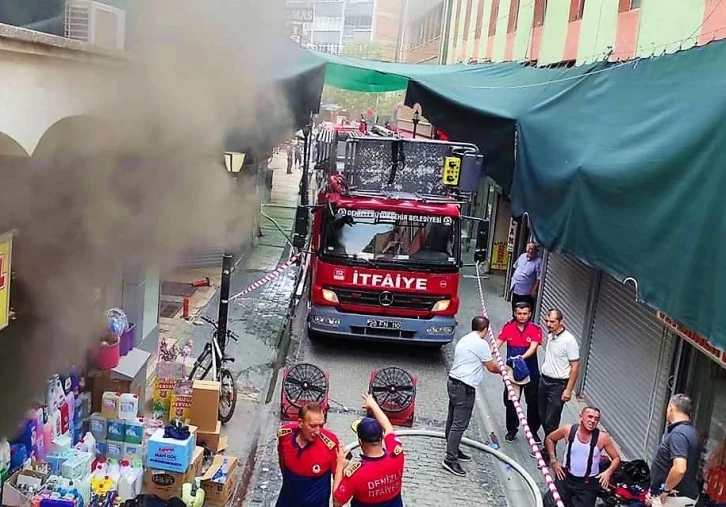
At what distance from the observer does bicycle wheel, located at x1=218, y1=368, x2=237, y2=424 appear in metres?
7.17

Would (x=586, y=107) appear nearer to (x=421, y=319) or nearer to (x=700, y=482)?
(x=421, y=319)

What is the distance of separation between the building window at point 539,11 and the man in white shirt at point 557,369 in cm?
921

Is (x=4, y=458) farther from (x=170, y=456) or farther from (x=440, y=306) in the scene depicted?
(x=440, y=306)

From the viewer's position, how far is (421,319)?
9672mm

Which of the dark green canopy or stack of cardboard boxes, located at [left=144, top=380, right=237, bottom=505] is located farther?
stack of cardboard boxes, located at [left=144, top=380, right=237, bottom=505]

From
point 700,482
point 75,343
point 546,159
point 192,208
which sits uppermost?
point 546,159

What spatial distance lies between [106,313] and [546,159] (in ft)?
15.0

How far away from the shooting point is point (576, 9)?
12141 millimetres

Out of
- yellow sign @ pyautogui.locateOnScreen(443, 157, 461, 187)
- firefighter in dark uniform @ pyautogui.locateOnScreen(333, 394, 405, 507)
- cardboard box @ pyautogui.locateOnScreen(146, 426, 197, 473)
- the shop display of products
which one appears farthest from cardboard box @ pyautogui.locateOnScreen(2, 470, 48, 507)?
yellow sign @ pyautogui.locateOnScreen(443, 157, 461, 187)

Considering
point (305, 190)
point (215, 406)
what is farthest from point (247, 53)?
point (305, 190)

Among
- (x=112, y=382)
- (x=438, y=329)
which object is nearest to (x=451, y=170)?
(x=438, y=329)

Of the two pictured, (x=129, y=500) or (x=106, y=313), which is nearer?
(x=129, y=500)

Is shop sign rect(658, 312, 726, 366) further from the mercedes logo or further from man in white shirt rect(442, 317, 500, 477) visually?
the mercedes logo

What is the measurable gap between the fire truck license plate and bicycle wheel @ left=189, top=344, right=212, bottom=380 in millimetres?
2532
